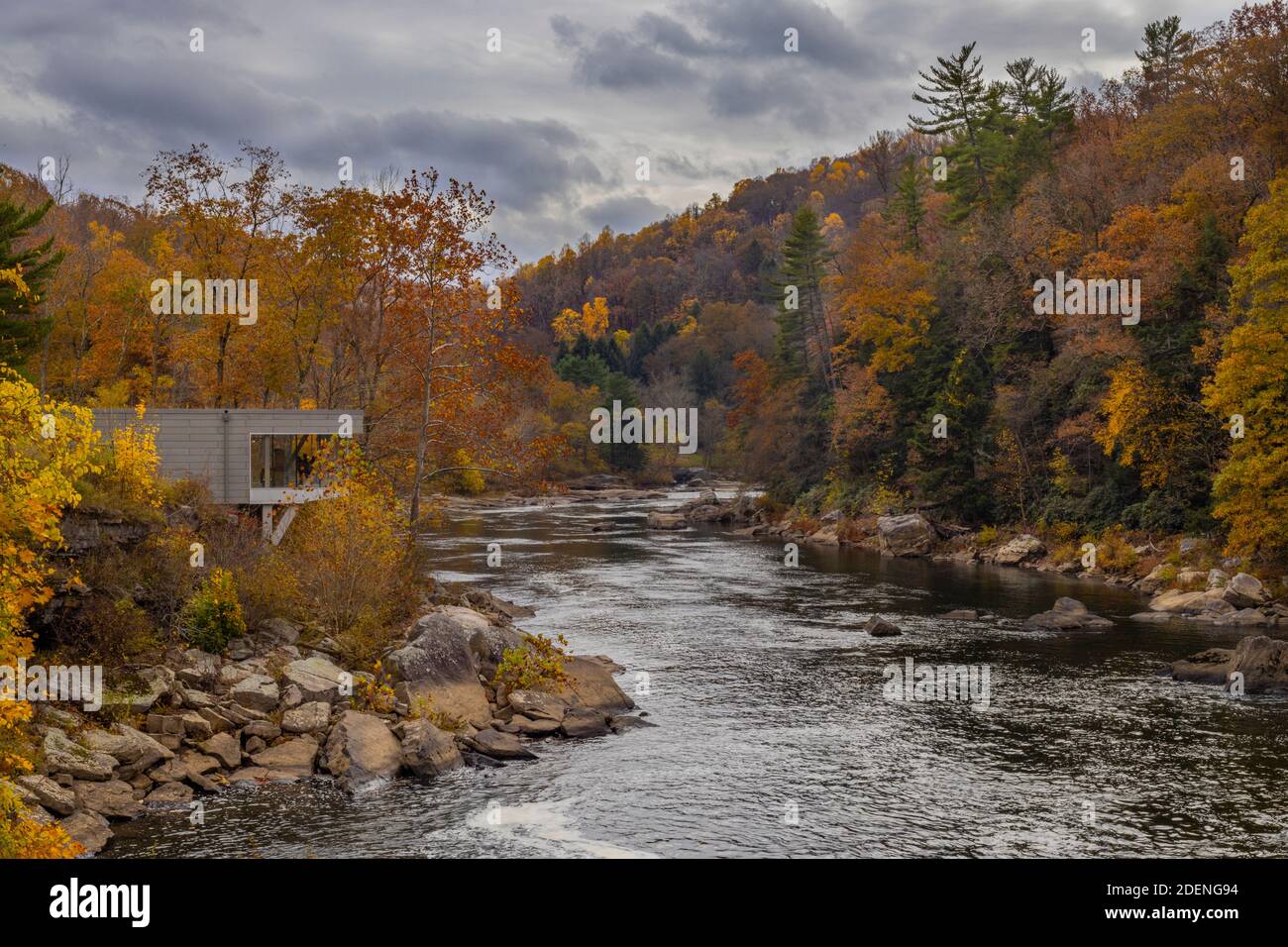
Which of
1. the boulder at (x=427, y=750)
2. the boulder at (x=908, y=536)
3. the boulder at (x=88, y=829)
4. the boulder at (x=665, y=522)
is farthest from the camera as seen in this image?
the boulder at (x=665, y=522)

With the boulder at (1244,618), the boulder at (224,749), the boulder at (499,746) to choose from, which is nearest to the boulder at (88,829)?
the boulder at (224,749)

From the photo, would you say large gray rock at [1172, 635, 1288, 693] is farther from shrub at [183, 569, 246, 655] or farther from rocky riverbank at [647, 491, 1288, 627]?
shrub at [183, 569, 246, 655]

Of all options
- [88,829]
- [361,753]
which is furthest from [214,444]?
[88,829]

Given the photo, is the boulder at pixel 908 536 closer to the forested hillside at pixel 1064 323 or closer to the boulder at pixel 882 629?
the forested hillside at pixel 1064 323

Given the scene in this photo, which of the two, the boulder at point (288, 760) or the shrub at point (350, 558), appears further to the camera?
the shrub at point (350, 558)

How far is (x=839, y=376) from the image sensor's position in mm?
73938

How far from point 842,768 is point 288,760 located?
10.4 metres

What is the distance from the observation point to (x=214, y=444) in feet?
104

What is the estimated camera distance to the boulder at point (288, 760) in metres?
19.2

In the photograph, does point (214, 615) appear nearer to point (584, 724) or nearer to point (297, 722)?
point (297, 722)

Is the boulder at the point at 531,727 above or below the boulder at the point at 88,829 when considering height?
below

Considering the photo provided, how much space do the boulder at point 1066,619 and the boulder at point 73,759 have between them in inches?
1049
